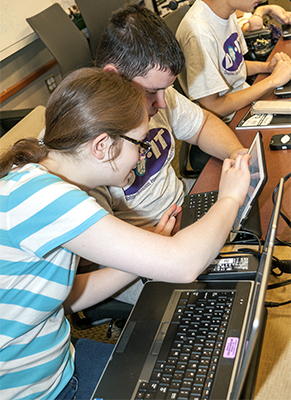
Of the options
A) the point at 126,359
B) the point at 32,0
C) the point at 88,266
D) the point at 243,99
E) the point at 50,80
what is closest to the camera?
the point at 126,359

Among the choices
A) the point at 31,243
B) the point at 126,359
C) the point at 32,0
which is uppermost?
the point at 32,0

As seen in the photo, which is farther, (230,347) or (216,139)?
(216,139)

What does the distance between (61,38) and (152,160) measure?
1.73 meters

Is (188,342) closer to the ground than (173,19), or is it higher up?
closer to the ground

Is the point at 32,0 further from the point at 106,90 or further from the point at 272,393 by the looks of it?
the point at 272,393

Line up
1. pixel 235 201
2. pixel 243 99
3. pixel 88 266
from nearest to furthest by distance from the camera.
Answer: pixel 235 201
pixel 88 266
pixel 243 99

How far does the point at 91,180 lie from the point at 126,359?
41cm

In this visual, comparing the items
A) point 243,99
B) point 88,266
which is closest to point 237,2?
point 243,99

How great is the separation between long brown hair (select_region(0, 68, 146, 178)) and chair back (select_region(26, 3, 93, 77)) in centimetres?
170

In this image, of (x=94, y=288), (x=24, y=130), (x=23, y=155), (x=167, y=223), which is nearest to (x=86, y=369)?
(x=94, y=288)

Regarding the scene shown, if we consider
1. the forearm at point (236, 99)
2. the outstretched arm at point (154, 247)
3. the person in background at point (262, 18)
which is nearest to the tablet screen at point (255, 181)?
the outstretched arm at point (154, 247)

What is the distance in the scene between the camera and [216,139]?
132cm

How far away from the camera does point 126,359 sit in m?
0.70

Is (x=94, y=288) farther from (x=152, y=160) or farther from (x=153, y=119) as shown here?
(x=153, y=119)
